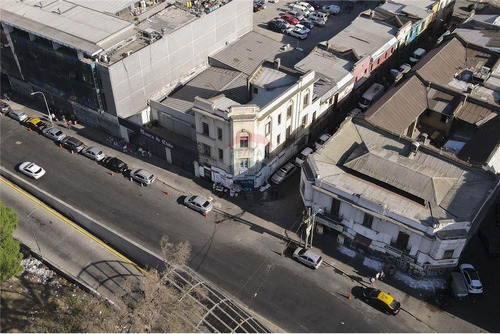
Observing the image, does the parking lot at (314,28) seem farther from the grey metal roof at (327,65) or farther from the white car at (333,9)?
the grey metal roof at (327,65)

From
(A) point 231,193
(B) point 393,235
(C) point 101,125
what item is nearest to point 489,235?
(B) point 393,235

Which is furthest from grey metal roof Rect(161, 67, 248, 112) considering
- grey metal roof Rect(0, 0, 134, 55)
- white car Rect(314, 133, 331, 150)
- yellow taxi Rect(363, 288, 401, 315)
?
yellow taxi Rect(363, 288, 401, 315)

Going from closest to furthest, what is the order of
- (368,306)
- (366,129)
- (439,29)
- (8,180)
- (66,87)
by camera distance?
(368,306), (366,129), (8,180), (66,87), (439,29)

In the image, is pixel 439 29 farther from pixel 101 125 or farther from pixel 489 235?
pixel 101 125

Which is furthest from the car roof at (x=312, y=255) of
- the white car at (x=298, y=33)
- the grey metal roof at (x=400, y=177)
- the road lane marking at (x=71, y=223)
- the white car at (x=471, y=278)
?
the white car at (x=298, y=33)

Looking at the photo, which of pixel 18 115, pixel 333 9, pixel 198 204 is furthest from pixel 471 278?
pixel 333 9
